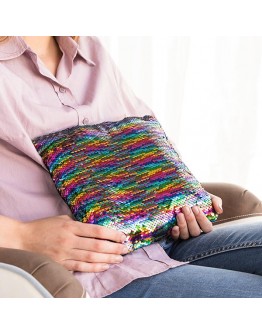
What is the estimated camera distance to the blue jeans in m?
1.11

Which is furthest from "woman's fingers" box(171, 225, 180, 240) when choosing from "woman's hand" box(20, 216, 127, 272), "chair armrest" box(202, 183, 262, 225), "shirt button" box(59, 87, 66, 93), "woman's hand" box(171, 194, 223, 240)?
"shirt button" box(59, 87, 66, 93)

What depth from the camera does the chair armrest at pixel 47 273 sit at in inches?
36.5

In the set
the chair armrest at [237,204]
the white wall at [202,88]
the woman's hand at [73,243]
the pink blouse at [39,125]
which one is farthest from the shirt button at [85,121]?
the white wall at [202,88]

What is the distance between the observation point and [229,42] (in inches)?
98.0

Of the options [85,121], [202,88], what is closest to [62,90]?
[85,121]

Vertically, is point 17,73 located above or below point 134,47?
above

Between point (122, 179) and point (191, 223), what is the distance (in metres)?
0.18

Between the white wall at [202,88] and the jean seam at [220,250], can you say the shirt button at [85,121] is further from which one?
the white wall at [202,88]

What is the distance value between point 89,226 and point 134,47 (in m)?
1.44

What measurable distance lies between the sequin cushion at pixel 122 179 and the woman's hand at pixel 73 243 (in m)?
0.04
